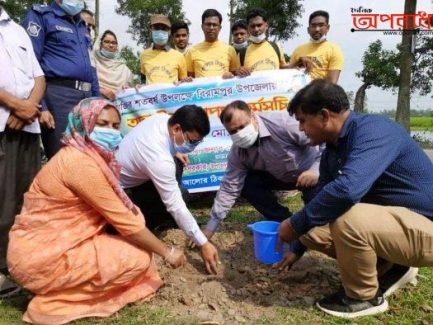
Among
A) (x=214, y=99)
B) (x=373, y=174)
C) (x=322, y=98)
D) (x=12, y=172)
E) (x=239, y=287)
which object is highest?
(x=322, y=98)

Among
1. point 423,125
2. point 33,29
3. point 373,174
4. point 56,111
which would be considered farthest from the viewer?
point 423,125

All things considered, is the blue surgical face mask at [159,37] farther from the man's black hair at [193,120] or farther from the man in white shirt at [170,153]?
the man's black hair at [193,120]

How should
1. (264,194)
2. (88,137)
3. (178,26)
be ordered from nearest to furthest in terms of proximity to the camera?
(88,137)
(264,194)
(178,26)

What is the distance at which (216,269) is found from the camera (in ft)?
9.76

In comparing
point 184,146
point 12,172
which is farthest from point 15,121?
point 184,146

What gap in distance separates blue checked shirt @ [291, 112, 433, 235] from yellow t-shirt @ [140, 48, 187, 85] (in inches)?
118

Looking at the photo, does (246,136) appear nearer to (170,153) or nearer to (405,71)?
(170,153)

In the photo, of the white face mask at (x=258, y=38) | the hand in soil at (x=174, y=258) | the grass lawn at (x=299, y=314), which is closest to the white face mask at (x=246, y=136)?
the hand in soil at (x=174, y=258)

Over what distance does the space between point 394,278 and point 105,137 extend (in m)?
1.98

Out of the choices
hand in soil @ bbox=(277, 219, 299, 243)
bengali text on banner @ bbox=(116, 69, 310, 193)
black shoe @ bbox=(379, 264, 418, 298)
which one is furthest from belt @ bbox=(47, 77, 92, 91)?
black shoe @ bbox=(379, 264, 418, 298)

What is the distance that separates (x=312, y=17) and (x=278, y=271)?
336 centimetres

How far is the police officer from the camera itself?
3.49m

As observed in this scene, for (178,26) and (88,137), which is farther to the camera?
(178,26)

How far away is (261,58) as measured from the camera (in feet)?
16.5
